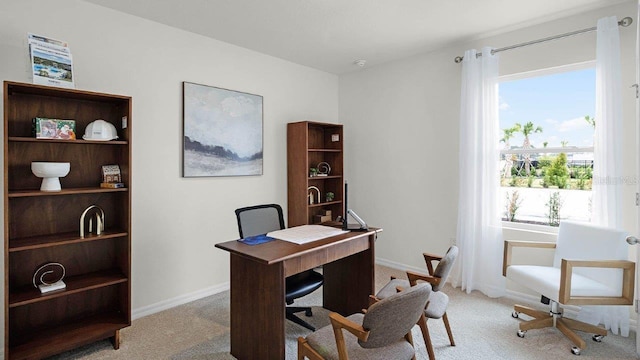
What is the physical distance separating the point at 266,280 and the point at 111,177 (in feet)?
5.03

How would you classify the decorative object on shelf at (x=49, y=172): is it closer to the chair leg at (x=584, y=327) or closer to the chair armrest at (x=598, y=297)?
the chair armrest at (x=598, y=297)

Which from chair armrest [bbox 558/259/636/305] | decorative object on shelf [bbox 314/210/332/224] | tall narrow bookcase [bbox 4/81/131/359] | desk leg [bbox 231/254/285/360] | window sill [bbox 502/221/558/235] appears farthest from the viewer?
decorative object on shelf [bbox 314/210/332/224]

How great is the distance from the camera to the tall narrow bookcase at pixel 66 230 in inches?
88.6

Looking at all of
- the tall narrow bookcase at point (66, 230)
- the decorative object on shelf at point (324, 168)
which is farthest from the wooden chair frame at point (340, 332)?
the decorative object on shelf at point (324, 168)

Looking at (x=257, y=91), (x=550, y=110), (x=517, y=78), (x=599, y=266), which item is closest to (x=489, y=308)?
(x=599, y=266)

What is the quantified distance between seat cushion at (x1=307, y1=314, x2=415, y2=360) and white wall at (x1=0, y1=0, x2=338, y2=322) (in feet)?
6.52

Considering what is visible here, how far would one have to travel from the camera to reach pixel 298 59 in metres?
4.21

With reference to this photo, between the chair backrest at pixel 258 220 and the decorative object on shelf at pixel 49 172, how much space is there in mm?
1233

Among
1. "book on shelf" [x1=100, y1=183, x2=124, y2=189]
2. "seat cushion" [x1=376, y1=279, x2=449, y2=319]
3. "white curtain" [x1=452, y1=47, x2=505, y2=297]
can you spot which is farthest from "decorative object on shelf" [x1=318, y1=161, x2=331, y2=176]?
"book on shelf" [x1=100, y1=183, x2=124, y2=189]

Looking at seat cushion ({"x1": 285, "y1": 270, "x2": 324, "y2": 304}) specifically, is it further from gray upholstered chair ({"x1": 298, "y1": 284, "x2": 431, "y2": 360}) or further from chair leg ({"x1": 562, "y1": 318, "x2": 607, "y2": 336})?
chair leg ({"x1": 562, "y1": 318, "x2": 607, "y2": 336})

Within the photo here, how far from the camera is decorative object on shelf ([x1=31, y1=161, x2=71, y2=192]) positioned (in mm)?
2193

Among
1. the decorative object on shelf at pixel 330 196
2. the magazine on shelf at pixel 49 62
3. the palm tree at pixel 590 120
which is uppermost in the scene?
the magazine on shelf at pixel 49 62

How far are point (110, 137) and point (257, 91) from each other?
5.96 feet

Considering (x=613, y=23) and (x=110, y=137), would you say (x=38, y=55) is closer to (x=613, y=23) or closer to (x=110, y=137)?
(x=110, y=137)
